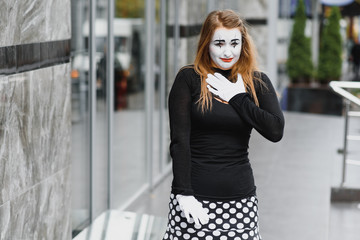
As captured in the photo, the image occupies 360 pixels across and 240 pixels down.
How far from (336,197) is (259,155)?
2542 mm

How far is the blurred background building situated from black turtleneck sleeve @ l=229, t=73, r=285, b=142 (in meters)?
0.61

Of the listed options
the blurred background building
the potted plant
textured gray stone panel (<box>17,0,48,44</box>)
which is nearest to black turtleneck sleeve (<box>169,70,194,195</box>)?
the blurred background building

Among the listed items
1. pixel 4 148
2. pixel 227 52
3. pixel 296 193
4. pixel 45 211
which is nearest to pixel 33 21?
pixel 4 148

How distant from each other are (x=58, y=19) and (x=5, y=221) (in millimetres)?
1318

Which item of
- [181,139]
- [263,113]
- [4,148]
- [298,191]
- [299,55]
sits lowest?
[298,191]

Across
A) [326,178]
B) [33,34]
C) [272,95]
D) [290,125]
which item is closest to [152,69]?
[326,178]

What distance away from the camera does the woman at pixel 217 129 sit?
293cm

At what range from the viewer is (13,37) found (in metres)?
3.34

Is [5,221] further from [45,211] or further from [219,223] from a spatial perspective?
[219,223]

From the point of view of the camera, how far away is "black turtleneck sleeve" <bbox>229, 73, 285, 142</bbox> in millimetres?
2920

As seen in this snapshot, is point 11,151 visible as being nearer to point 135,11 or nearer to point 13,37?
point 13,37

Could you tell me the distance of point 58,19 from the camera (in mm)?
3994

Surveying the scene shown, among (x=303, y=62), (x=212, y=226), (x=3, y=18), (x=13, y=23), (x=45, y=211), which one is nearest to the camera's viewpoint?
(x=212, y=226)

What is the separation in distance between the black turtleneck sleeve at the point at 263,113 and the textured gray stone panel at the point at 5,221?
1209 millimetres
